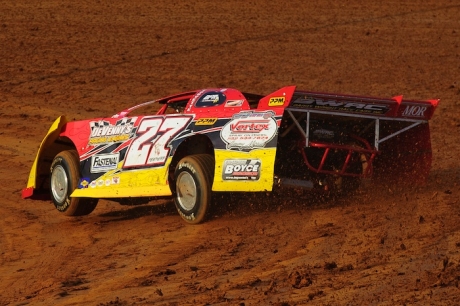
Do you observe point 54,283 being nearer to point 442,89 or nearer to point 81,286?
point 81,286

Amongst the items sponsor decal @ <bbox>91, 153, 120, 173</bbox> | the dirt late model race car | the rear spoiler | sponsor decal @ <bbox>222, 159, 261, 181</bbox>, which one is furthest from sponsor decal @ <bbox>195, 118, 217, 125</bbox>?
sponsor decal @ <bbox>91, 153, 120, 173</bbox>

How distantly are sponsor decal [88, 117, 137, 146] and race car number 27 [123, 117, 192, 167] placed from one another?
15 centimetres

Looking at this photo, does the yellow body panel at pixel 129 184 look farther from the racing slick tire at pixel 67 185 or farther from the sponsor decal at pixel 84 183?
the racing slick tire at pixel 67 185

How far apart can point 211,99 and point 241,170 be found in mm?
1013

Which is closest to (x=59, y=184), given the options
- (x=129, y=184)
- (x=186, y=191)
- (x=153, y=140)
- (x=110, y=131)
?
(x=110, y=131)

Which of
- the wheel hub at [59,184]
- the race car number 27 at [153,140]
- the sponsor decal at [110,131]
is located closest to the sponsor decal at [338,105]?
the race car number 27 at [153,140]

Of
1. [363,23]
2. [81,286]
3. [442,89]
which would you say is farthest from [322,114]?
[363,23]

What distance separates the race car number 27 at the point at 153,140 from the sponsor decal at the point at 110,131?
15 cm

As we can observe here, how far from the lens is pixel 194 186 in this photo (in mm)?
11258

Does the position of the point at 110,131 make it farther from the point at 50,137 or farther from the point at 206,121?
the point at 206,121

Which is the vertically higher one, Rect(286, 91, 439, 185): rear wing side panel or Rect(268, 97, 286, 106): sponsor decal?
Rect(268, 97, 286, 106): sponsor decal

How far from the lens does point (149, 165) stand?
1164cm

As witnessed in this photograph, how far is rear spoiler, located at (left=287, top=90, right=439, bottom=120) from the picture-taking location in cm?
1056

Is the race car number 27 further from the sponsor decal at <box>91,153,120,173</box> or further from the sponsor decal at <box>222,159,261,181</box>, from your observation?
the sponsor decal at <box>222,159,261,181</box>
